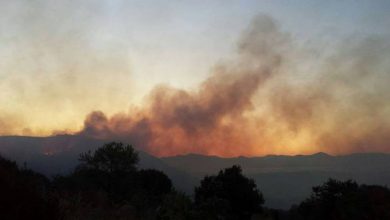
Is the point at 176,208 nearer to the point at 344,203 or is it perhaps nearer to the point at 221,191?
the point at 221,191

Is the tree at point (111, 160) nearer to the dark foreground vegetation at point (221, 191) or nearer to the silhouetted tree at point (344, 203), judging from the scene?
the dark foreground vegetation at point (221, 191)

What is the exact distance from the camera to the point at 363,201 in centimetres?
6975

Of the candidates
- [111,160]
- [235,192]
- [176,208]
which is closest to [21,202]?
[176,208]

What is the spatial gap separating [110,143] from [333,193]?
39845 mm

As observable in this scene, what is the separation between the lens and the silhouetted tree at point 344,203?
225 ft

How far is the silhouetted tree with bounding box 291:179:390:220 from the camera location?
68.5 meters

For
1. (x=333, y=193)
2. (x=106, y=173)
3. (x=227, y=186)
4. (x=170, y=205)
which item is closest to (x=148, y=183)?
(x=106, y=173)

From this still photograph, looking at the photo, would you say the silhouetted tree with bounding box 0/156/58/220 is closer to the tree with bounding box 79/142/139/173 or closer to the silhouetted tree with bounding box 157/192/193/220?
the silhouetted tree with bounding box 157/192/193/220

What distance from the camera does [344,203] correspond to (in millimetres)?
70562

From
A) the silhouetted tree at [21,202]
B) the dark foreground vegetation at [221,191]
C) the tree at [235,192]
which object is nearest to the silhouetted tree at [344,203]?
the dark foreground vegetation at [221,191]

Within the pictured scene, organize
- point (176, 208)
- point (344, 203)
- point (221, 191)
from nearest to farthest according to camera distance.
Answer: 1. point (176, 208)
2. point (221, 191)
3. point (344, 203)

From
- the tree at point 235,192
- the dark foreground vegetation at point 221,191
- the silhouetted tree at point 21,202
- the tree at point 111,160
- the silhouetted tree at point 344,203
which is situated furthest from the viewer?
the tree at point 111,160

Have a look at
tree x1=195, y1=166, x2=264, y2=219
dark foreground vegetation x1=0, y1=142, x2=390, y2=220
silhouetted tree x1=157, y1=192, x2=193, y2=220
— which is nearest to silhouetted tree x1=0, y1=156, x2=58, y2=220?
silhouetted tree x1=157, y1=192, x2=193, y2=220

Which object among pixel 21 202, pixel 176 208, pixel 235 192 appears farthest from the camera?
pixel 235 192
